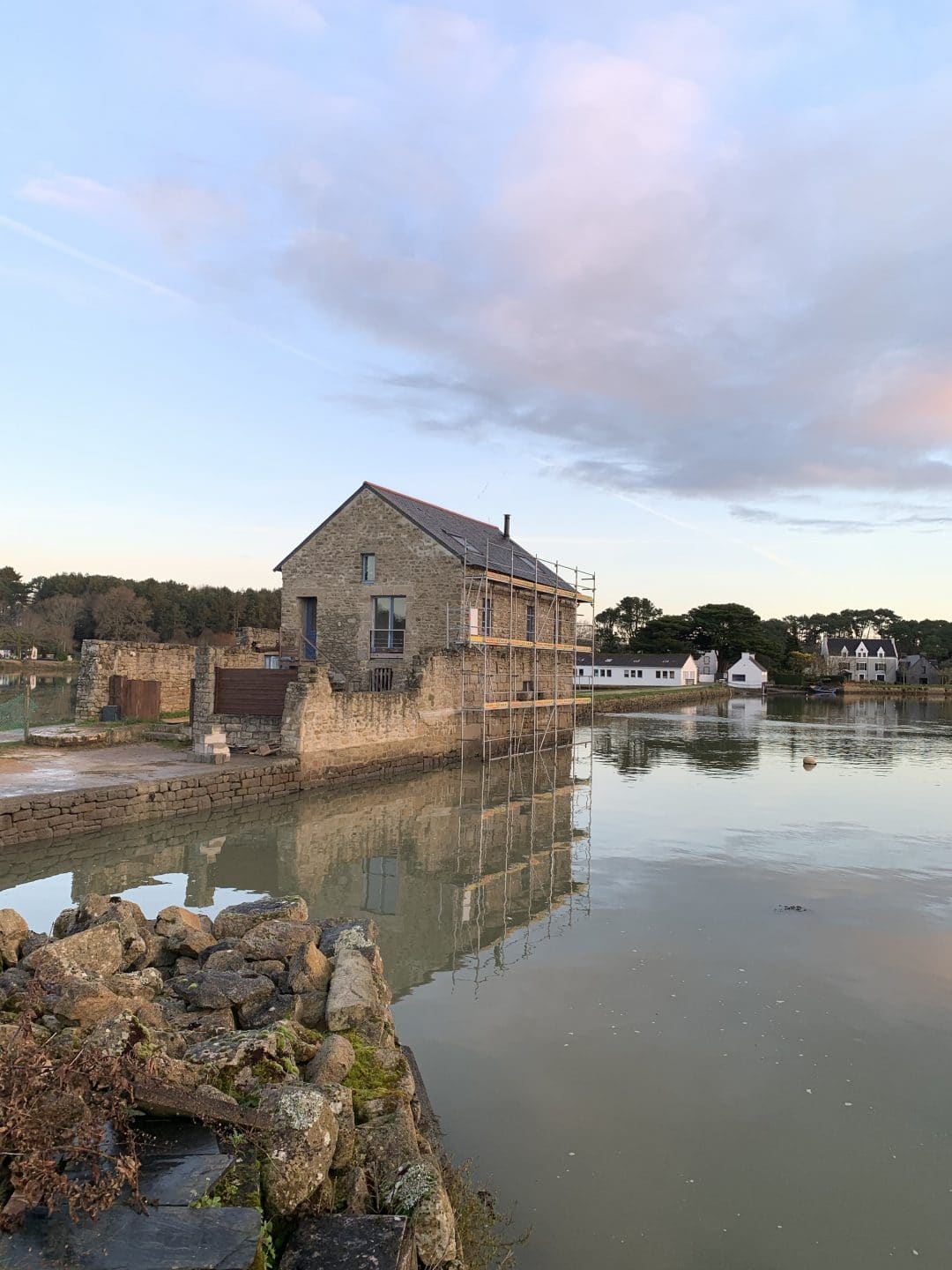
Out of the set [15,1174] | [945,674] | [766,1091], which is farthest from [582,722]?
[945,674]

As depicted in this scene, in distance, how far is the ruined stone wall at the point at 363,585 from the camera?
2458 cm

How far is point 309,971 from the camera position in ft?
19.3

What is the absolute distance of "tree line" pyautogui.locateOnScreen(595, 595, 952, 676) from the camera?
8250cm

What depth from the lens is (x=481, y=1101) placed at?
5.52 m

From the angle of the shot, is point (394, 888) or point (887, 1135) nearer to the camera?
point (887, 1135)

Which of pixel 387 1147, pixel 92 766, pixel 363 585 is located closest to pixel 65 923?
pixel 387 1147

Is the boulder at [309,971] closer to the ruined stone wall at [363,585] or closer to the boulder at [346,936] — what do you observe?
the boulder at [346,936]

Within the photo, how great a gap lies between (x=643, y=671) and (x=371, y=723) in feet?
176

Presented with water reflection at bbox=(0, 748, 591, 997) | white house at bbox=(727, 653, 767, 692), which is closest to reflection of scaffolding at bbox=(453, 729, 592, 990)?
water reflection at bbox=(0, 748, 591, 997)

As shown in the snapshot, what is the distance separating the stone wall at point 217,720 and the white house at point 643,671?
51556 millimetres

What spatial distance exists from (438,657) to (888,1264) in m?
19.3

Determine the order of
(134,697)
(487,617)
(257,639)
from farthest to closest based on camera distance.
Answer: (257,639) < (487,617) < (134,697)

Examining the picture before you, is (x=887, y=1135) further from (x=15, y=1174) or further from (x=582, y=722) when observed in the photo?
(x=582, y=722)

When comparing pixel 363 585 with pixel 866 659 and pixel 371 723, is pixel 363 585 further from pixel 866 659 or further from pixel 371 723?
pixel 866 659
